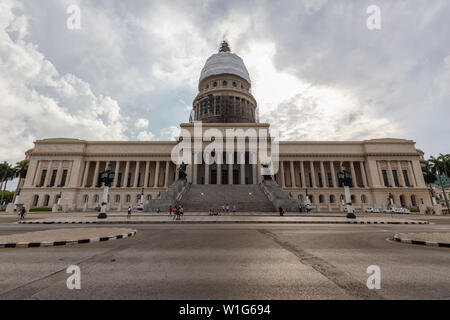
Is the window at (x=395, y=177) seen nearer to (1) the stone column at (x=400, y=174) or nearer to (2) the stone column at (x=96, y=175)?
(1) the stone column at (x=400, y=174)

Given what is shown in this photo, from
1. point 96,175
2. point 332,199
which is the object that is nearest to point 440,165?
point 332,199

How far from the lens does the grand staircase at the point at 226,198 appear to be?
97.1 ft

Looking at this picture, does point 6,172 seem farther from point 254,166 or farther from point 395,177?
point 395,177

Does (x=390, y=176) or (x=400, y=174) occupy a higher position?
(x=400, y=174)

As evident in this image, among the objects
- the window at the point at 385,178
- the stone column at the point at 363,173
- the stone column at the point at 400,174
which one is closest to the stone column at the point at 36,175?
the stone column at the point at 363,173

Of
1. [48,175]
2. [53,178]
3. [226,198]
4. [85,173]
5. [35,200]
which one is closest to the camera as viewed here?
[226,198]

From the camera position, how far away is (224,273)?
4.49 metres

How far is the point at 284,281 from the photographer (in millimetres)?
4020

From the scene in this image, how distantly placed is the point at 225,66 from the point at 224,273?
70.3 m

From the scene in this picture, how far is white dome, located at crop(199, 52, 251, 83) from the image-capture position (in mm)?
65938

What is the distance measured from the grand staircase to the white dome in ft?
142

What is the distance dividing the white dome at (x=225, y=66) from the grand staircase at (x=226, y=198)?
43.2 m

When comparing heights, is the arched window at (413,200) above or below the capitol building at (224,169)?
below
